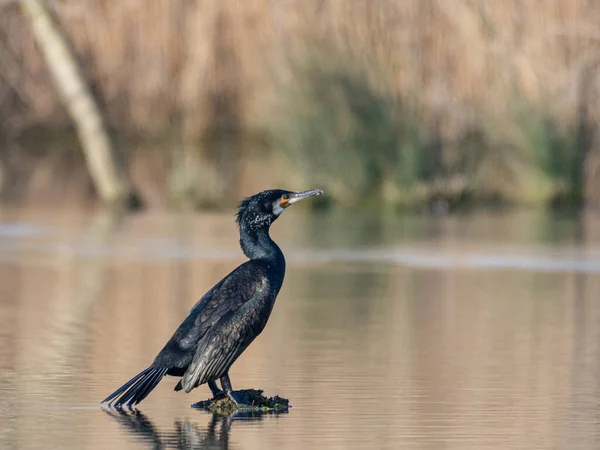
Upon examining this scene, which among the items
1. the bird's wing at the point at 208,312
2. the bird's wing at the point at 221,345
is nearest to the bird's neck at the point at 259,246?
the bird's wing at the point at 208,312

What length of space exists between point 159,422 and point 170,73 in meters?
18.5

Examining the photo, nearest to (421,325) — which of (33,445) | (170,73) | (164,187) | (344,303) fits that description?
(344,303)

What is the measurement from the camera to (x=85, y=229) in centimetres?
1642

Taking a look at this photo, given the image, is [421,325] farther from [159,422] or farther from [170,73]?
[170,73]

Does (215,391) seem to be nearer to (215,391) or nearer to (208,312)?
(215,391)

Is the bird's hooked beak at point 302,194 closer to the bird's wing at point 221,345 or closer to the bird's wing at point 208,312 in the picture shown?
the bird's wing at point 208,312

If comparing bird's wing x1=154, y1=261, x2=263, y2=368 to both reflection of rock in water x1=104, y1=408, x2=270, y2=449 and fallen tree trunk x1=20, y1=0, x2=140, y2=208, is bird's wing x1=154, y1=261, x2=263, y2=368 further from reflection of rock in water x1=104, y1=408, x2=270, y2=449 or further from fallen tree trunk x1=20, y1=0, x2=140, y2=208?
fallen tree trunk x1=20, y1=0, x2=140, y2=208

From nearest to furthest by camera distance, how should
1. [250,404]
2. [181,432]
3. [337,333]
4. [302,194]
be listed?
[181,432], [250,404], [302,194], [337,333]

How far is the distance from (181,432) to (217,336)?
1.93 feet

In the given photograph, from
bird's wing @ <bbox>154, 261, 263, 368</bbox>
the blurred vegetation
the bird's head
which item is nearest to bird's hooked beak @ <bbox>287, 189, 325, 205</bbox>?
the bird's head

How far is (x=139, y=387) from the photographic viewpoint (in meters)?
6.91

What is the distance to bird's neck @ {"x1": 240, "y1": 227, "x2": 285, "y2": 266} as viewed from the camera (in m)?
7.50

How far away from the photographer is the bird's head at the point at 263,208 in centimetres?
759

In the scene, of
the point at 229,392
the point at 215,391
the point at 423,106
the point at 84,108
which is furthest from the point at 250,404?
the point at 84,108
